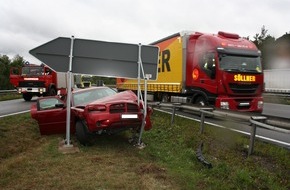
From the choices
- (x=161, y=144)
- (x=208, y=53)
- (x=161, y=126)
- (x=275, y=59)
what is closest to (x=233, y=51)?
(x=208, y=53)

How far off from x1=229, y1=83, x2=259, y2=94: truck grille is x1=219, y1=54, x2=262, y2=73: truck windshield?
22.9 inches

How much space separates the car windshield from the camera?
369 inches

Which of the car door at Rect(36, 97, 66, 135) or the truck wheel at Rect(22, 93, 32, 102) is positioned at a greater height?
the car door at Rect(36, 97, 66, 135)

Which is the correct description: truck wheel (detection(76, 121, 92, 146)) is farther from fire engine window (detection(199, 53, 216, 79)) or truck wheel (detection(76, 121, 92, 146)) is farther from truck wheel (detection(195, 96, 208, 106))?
truck wheel (detection(195, 96, 208, 106))

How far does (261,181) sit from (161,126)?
5.84m

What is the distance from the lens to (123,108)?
7.97m

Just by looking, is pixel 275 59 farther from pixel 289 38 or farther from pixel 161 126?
pixel 161 126

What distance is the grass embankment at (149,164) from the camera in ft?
17.5

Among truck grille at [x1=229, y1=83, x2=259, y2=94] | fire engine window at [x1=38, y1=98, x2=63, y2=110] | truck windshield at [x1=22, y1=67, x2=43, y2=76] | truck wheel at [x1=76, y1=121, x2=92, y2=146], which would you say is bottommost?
truck wheel at [x1=76, y1=121, x2=92, y2=146]

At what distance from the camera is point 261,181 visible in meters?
5.35

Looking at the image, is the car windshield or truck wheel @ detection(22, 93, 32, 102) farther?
truck wheel @ detection(22, 93, 32, 102)

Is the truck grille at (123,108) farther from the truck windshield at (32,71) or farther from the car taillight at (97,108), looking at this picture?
the truck windshield at (32,71)

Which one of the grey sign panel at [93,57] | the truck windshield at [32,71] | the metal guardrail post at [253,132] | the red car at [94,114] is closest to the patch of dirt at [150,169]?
the red car at [94,114]

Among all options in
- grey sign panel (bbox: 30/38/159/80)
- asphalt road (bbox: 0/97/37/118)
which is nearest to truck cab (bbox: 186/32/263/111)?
grey sign panel (bbox: 30/38/159/80)
